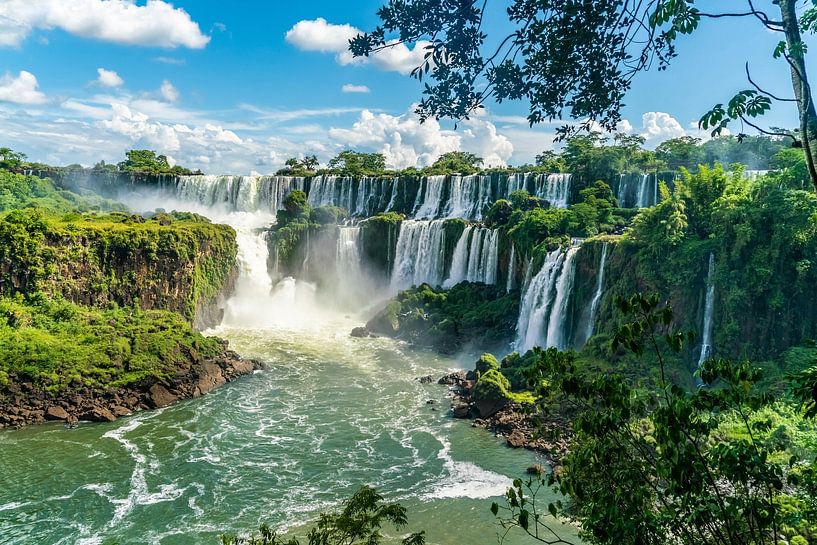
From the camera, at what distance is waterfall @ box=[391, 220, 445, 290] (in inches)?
1331

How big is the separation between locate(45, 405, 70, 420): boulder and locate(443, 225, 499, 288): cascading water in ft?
68.7

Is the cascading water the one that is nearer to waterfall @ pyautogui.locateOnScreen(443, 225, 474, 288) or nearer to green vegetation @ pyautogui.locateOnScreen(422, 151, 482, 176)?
waterfall @ pyautogui.locateOnScreen(443, 225, 474, 288)

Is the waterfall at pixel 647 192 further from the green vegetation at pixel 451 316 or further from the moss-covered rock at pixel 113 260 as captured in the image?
the moss-covered rock at pixel 113 260

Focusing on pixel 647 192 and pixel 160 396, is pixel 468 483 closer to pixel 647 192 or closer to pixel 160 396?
pixel 160 396

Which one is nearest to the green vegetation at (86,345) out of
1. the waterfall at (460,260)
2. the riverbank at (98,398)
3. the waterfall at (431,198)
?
the riverbank at (98,398)

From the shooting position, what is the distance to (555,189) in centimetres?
3716

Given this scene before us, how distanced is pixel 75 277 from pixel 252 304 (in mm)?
11202

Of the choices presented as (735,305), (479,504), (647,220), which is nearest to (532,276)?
(647,220)

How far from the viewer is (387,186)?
44031mm

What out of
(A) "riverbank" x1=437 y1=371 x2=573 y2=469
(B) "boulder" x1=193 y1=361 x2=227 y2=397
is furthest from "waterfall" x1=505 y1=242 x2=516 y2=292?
(B) "boulder" x1=193 y1=361 x2=227 y2=397

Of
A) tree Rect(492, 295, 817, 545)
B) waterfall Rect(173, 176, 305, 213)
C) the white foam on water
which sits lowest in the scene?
the white foam on water

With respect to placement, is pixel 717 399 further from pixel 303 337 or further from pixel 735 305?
pixel 303 337

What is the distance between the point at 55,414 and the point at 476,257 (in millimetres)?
21758

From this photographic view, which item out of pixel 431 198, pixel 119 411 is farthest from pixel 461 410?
pixel 431 198
